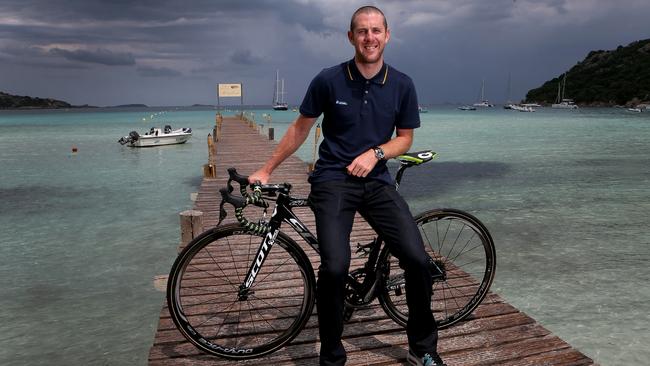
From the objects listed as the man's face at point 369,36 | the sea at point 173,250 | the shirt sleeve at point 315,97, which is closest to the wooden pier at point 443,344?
the shirt sleeve at point 315,97

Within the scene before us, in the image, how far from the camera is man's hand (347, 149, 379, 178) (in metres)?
3.27

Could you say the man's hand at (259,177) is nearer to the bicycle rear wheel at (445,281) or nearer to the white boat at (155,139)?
the bicycle rear wheel at (445,281)

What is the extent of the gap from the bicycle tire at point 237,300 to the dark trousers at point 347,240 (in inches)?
17.5

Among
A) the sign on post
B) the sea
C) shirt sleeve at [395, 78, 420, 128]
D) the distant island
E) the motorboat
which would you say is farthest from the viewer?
the motorboat

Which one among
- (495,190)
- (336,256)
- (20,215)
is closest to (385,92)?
(336,256)

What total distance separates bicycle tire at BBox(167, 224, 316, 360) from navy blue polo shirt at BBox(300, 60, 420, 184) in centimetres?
79

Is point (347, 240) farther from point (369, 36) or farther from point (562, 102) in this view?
point (562, 102)

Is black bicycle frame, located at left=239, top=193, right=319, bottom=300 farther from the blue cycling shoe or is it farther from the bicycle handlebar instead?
the blue cycling shoe

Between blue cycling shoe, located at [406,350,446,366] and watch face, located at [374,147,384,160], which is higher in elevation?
watch face, located at [374,147,384,160]

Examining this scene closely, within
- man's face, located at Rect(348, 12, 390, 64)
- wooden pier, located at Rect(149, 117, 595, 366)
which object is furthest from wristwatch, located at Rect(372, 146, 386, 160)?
wooden pier, located at Rect(149, 117, 595, 366)

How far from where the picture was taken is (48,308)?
9.28 metres

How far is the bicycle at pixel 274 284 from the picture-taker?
11.7 feet

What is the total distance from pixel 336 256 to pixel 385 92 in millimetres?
1196

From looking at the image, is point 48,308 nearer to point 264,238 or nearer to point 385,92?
point 264,238
